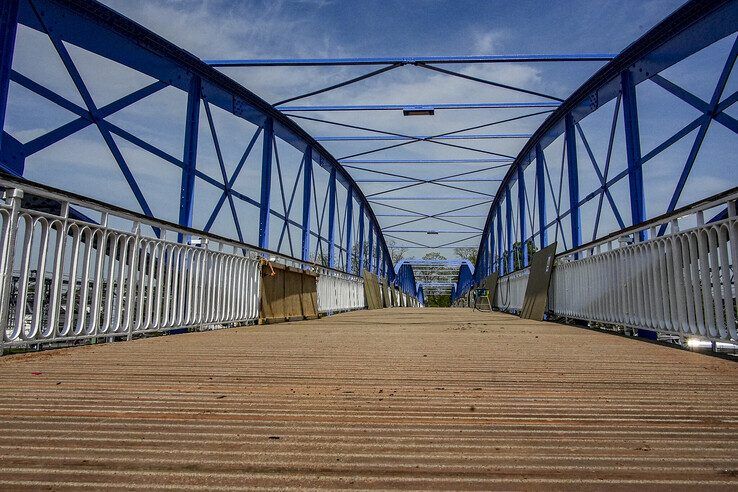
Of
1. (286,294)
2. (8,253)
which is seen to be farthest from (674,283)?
(286,294)

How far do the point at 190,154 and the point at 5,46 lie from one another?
12.2 feet

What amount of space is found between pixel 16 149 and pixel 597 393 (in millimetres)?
7037

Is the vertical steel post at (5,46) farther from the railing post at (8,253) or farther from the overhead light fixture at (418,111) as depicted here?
the overhead light fixture at (418,111)

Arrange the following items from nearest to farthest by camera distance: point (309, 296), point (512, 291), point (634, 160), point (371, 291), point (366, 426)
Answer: point (366, 426), point (634, 160), point (309, 296), point (512, 291), point (371, 291)

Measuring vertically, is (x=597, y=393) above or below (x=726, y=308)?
below

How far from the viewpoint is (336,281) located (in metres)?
12.6

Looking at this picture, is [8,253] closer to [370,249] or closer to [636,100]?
[636,100]

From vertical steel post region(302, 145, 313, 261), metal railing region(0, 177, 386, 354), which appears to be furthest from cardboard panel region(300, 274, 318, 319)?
vertical steel post region(302, 145, 313, 261)

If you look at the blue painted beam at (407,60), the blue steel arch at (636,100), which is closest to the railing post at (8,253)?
the blue steel arch at (636,100)

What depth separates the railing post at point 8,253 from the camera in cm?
272

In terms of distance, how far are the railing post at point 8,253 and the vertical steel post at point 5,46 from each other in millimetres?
3434

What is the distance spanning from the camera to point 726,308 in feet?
10.0

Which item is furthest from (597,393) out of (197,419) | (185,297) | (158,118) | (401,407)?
(158,118)

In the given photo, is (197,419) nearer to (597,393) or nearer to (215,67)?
(597,393)
